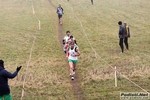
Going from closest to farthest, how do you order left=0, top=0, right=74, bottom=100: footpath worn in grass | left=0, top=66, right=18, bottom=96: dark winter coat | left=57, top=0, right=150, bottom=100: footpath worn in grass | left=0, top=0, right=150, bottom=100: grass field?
left=0, top=66, right=18, bottom=96: dark winter coat
left=0, top=0, right=74, bottom=100: footpath worn in grass
left=0, top=0, right=150, bottom=100: grass field
left=57, top=0, right=150, bottom=100: footpath worn in grass

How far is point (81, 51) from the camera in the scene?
20453 millimetres

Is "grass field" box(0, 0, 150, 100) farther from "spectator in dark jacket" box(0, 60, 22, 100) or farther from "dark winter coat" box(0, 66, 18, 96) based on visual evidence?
"dark winter coat" box(0, 66, 18, 96)

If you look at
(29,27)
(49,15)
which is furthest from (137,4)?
(29,27)

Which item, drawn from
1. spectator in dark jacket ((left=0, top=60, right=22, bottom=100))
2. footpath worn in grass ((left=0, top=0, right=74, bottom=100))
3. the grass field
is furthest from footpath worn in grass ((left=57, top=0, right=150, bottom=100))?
spectator in dark jacket ((left=0, top=60, right=22, bottom=100))

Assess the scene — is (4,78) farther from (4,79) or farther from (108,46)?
(108,46)

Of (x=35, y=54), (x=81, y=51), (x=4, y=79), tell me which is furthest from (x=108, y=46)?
(x=4, y=79)

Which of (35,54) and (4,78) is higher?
(4,78)

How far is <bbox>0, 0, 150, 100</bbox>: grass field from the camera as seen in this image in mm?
13641

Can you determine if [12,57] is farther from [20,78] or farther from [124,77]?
[124,77]

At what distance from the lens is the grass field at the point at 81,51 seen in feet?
44.8

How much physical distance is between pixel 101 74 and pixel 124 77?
140 cm

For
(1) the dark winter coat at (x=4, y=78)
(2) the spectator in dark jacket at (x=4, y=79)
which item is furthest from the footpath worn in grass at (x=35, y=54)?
(1) the dark winter coat at (x=4, y=78)

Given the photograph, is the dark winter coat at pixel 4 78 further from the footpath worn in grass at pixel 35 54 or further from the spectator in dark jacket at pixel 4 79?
the footpath worn in grass at pixel 35 54

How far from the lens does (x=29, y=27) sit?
2911 centimetres
